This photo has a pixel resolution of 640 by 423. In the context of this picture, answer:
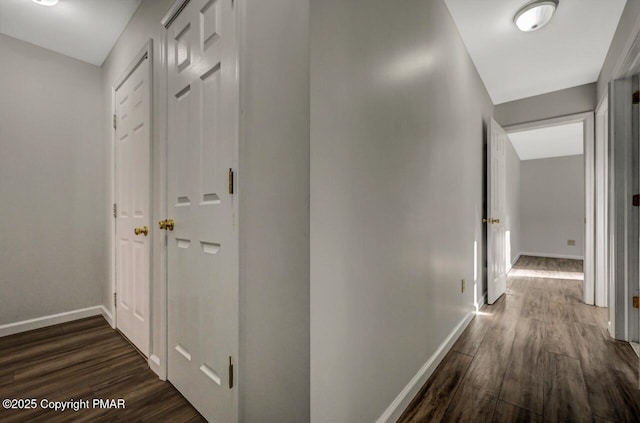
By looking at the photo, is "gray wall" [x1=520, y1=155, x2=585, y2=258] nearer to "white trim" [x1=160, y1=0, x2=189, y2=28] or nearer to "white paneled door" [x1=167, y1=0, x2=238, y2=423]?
"white paneled door" [x1=167, y1=0, x2=238, y2=423]

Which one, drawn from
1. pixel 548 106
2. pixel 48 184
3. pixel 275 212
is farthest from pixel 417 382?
pixel 548 106

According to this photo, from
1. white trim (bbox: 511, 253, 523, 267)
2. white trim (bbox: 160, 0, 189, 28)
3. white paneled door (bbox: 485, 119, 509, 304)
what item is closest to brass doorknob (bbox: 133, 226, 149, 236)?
white trim (bbox: 160, 0, 189, 28)

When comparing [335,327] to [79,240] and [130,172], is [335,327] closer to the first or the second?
[130,172]

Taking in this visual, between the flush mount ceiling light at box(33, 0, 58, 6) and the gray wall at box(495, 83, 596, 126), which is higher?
the flush mount ceiling light at box(33, 0, 58, 6)

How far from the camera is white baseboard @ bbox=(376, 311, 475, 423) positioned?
4.31ft

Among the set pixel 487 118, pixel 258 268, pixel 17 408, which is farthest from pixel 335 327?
pixel 487 118

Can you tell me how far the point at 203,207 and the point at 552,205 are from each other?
336 inches

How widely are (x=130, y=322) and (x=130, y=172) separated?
46.3 inches

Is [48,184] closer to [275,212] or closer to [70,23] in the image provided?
[70,23]

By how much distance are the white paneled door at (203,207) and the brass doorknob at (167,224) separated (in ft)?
0.09

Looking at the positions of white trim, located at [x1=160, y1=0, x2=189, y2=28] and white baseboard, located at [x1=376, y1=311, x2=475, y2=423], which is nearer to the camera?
white baseboard, located at [x1=376, y1=311, x2=475, y2=423]

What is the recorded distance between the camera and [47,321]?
97.3 inches

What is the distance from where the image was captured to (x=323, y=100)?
95 cm

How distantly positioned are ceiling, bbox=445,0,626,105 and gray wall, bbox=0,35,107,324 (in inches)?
137
